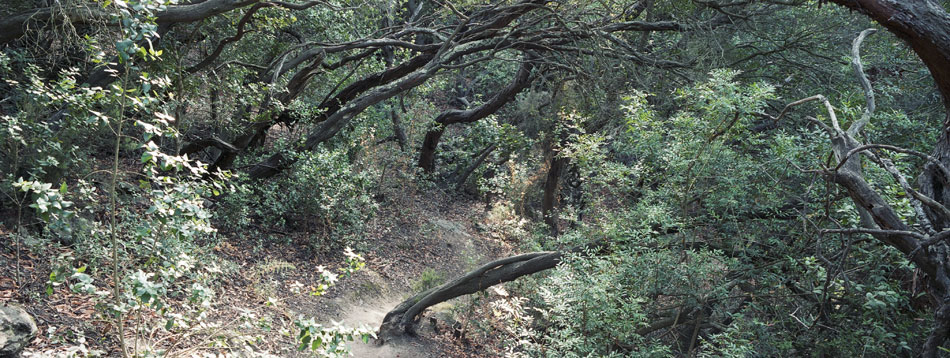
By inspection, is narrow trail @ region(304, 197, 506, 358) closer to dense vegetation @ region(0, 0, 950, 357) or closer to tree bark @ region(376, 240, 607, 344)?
tree bark @ region(376, 240, 607, 344)

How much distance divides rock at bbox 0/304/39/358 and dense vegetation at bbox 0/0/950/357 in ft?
1.24

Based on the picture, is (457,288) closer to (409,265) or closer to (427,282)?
(427,282)

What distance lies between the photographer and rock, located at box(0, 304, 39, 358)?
3.88 meters

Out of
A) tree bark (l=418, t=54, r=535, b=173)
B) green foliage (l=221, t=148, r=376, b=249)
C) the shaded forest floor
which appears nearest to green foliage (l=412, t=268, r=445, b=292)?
the shaded forest floor

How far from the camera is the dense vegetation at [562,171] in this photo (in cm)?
336

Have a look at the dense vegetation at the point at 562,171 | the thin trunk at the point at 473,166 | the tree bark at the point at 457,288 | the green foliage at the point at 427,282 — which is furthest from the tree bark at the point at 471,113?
the tree bark at the point at 457,288

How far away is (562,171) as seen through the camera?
44.3 ft

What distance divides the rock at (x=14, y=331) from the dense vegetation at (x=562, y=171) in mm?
378

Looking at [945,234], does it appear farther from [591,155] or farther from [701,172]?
[591,155]

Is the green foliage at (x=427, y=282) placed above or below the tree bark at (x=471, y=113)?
below

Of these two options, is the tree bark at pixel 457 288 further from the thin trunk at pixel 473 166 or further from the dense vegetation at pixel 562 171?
the thin trunk at pixel 473 166

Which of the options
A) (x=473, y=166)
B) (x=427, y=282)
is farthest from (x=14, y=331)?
(x=473, y=166)

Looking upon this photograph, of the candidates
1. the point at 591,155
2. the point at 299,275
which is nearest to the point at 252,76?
the point at 299,275

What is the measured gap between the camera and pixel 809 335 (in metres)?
4.56
